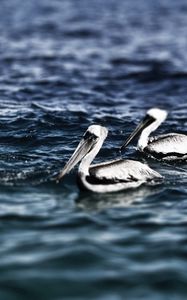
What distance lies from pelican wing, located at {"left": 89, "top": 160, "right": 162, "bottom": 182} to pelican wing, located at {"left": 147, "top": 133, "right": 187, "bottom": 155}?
1.53 metres

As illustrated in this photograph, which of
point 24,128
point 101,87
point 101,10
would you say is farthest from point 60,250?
point 101,10

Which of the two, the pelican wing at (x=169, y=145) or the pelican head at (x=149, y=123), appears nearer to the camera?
the pelican wing at (x=169, y=145)

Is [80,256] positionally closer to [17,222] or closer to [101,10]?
[17,222]

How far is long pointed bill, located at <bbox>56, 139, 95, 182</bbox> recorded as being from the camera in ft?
33.6

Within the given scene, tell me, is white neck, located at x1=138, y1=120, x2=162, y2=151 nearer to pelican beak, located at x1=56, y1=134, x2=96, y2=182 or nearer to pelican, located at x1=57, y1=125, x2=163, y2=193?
pelican, located at x1=57, y1=125, x2=163, y2=193

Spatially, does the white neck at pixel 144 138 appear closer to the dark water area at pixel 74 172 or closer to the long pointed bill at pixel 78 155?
the dark water area at pixel 74 172

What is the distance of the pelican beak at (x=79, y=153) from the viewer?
10230 mm

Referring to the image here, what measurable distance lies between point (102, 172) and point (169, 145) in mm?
2421

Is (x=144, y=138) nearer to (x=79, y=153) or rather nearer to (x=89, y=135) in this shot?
(x=89, y=135)

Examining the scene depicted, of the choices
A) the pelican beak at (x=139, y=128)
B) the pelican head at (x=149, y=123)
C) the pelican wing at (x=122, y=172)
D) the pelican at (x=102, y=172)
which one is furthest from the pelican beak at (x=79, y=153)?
the pelican head at (x=149, y=123)

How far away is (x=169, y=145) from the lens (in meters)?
12.1

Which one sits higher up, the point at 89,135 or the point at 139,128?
the point at 89,135

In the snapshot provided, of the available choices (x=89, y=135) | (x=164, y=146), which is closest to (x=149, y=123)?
(x=164, y=146)

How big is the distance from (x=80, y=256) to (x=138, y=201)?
7.35 ft
